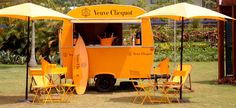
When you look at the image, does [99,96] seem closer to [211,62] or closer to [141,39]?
[141,39]

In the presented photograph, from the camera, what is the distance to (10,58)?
89.4 ft

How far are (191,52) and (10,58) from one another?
10.8m

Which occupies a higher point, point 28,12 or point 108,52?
point 28,12

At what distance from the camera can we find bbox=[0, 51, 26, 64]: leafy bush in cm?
2693

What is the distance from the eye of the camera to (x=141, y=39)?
1520 cm

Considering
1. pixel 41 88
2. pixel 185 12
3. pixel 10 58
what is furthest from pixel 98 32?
pixel 10 58

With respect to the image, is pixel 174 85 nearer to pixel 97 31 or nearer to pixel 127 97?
pixel 127 97

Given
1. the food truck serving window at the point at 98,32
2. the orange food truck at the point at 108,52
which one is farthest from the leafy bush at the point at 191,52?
the orange food truck at the point at 108,52

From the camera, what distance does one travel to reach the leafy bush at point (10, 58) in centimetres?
2693

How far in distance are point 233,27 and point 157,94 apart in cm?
440

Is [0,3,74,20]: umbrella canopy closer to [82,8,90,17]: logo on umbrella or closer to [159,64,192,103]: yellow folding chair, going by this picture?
[82,8,90,17]: logo on umbrella

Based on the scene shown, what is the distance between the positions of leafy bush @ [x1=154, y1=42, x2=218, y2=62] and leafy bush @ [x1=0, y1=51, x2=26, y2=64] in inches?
293

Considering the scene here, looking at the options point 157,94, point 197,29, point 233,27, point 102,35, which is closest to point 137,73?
point 157,94

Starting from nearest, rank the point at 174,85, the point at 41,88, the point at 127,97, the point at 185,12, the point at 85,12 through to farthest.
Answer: the point at 185,12 < the point at 174,85 < the point at 41,88 < the point at 127,97 < the point at 85,12
